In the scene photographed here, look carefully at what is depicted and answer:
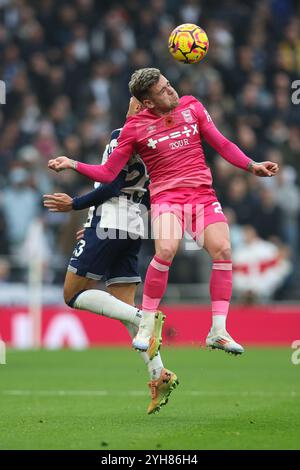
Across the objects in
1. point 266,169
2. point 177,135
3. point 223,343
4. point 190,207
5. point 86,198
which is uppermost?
point 177,135

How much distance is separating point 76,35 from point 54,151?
9.45 feet

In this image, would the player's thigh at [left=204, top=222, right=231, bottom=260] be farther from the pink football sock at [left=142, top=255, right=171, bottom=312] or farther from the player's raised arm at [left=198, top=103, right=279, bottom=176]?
the player's raised arm at [left=198, top=103, right=279, bottom=176]

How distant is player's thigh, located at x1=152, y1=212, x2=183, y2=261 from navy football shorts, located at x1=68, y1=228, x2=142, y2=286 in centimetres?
69

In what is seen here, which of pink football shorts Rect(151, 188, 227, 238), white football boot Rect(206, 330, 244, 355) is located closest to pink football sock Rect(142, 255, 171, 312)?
pink football shorts Rect(151, 188, 227, 238)

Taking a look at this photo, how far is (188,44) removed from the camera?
899 centimetres

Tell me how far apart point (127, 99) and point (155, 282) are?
11.2 m

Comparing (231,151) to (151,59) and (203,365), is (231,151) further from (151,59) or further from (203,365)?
(151,59)

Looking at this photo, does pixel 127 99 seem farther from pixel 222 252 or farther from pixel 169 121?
pixel 222 252

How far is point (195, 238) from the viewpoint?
352 inches

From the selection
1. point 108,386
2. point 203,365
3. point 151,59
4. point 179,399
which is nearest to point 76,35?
point 151,59

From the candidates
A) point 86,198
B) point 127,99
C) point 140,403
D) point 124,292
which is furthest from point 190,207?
point 127,99

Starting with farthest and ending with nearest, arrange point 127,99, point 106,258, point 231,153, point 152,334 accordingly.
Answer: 1. point 127,99
2. point 106,258
3. point 231,153
4. point 152,334

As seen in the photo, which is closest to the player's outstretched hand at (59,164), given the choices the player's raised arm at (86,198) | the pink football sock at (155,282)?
the player's raised arm at (86,198)

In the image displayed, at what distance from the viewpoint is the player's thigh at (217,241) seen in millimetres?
8773
